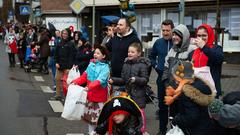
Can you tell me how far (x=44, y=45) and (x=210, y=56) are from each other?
40.5 ft

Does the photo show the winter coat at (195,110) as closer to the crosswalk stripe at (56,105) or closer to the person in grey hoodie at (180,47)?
the person in grey hoodie at (180,47)

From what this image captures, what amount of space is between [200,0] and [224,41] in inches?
97.5

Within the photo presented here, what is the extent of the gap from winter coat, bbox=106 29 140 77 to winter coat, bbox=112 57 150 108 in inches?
15.8

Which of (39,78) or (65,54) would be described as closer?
(65,54)

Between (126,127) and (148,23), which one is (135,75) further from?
(148,23)

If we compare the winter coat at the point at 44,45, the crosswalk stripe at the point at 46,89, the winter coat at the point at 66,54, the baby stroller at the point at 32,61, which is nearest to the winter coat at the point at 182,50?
the winter coat at the point at 66,54

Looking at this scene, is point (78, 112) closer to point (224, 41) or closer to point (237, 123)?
point (237, 123)

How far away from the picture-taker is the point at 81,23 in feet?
105

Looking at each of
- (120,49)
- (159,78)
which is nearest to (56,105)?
(159,78)

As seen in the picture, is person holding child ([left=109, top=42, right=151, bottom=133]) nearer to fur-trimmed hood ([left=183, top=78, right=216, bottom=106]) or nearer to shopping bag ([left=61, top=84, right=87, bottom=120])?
shopping bag ([left=61, top=84, right=87, bottom=120])

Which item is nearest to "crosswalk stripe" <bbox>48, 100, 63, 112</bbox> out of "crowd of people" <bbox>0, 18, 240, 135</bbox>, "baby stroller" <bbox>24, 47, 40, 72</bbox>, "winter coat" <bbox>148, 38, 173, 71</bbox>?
"crowd of people" <bbox>0, 18, 240, 135</bbox>

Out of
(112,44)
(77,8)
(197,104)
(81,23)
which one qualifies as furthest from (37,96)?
(81,23)

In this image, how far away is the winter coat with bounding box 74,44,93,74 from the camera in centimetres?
999

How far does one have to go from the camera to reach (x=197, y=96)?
391 centimetres
